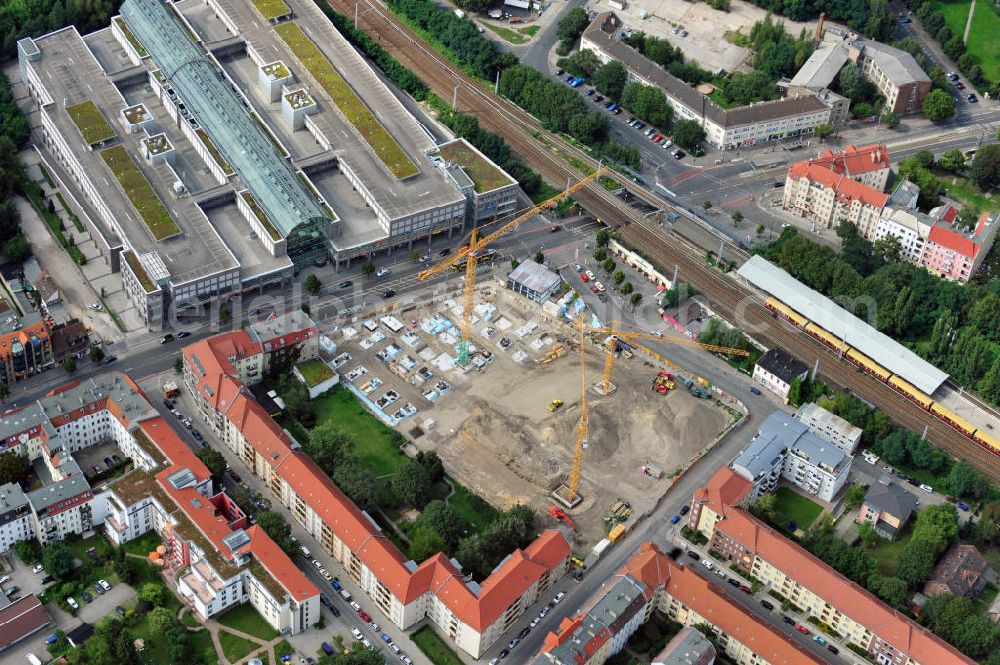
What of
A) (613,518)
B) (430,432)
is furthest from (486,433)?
(613,518)

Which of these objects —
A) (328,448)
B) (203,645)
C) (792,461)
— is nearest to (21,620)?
(203,645)

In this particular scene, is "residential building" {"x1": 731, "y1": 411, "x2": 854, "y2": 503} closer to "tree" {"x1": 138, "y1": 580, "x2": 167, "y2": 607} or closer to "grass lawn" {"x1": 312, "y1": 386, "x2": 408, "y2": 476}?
"grass lawn" {"x1": 312, "y1": 386, "x2": 408, "y2": 476}

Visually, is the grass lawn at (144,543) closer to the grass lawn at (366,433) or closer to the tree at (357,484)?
the tree at (357,484)

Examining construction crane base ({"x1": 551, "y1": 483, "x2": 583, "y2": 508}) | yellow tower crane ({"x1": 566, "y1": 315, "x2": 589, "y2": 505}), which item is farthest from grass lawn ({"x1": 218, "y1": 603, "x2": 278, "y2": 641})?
yellow tower crane ({"x1": 566, "y1": 315, "x2": 589, "y2": 505})

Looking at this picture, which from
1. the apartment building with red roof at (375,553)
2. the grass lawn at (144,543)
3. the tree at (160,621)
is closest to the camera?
the tree at (160,621)

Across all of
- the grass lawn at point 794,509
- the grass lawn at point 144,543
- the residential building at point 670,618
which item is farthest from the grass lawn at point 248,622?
the grass lawn at point 794,509

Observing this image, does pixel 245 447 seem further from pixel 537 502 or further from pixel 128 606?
pixel 537 502
